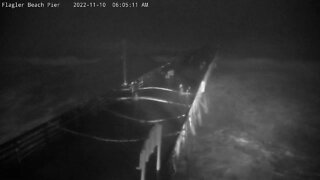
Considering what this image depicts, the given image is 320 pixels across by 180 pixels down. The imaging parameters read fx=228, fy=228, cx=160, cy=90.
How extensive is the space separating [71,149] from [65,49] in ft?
79.3

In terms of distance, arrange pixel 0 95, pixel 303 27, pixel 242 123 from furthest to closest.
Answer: pixel 303 27
pixel 0 95
pixel 242 123

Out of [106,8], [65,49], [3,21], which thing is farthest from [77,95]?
[3,21]

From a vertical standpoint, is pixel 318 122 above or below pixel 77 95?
below

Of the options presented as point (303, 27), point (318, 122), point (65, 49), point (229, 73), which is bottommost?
point (318, 122)

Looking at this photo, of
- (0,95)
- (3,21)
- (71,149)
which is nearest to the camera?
(71,149)

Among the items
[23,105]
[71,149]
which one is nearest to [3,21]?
[23,105]

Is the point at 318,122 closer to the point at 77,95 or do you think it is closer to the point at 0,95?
the point at 77,95

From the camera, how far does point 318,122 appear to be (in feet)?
36.4

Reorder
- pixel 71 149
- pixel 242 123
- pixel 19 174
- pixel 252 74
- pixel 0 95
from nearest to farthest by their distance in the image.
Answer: pixel 19 174 < pixel 71 149 < pixel 242 123 < pixel 0 95 < pixel 252 74

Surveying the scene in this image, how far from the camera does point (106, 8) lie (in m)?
34.4

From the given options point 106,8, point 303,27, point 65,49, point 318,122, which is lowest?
point 318,122

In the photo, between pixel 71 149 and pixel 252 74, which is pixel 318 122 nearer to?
pixel 252 74

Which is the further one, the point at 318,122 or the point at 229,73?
the point at 229,73

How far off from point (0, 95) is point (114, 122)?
10.2 meters
